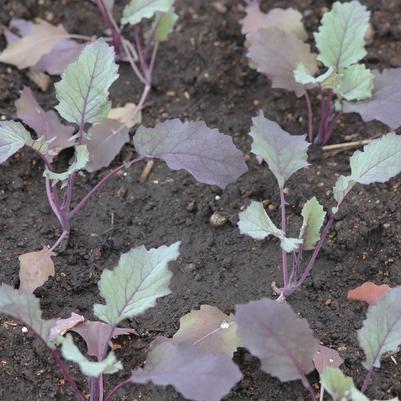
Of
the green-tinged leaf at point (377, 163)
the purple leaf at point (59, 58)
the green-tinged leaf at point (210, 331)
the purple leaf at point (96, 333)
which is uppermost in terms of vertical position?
the green-tinged leaf at point (377, 163)

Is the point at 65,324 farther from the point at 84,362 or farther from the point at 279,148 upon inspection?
the point at 279,148

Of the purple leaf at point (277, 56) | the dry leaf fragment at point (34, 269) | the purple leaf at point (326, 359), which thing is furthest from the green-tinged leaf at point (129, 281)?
the purple leaf at point (277, 56)

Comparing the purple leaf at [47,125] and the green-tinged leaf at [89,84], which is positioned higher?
the green-tinged leaf at [89,84]

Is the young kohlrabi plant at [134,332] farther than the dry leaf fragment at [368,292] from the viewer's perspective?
No

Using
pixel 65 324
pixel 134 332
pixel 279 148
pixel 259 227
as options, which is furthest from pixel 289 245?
pixel 65 324

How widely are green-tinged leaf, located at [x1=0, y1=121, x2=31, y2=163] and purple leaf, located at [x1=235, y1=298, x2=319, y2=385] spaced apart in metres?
0.72

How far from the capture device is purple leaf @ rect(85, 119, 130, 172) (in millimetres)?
2195

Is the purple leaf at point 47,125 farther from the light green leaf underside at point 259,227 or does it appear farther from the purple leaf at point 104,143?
the light green leaf underside at point 259,227

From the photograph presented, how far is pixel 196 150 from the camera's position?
1933 millimetres

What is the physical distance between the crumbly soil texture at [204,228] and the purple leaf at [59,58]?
0.25ft

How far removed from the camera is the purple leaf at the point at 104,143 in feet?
7.20

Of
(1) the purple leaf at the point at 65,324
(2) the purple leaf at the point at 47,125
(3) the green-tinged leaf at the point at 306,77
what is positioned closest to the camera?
(1) the purple leaf at the point at 65,324

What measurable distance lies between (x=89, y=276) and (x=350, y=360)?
0.71 metres

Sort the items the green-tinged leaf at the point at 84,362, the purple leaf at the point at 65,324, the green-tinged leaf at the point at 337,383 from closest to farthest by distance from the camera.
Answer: the green-tinged leaf at the point at 84,362 → the green-tinged leaf at the point at 337,383 → the purple leaf at the point at 65,324
